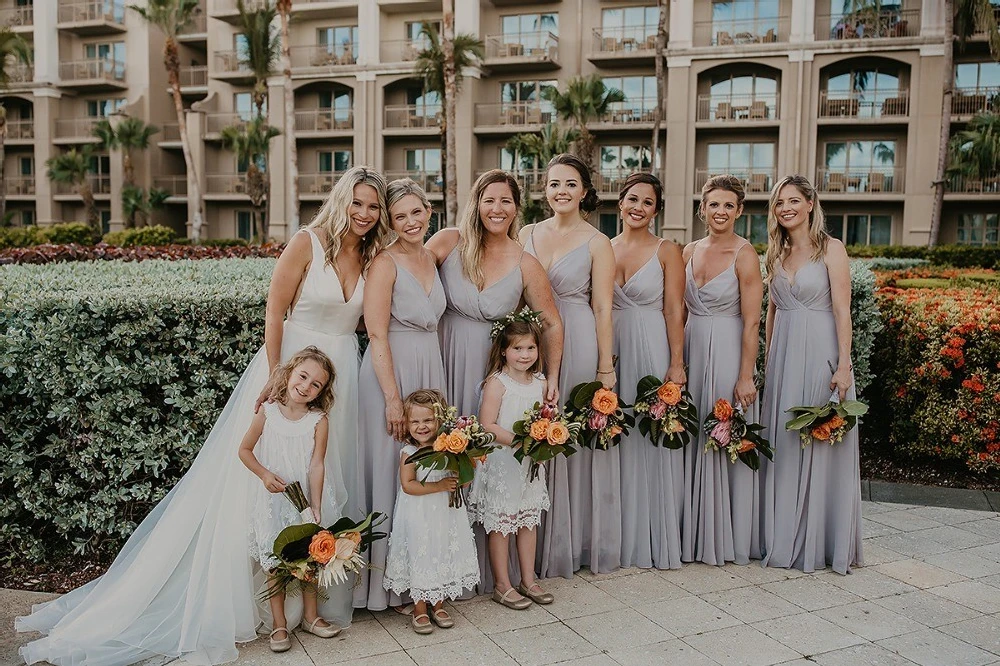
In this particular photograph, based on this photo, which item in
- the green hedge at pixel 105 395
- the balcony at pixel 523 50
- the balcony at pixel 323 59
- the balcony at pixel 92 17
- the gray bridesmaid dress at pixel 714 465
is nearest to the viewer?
the green hedge at pixel 105 395

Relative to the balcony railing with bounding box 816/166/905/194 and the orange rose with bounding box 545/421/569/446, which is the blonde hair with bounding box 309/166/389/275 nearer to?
the orange rose with bounding box 545/421/569/446

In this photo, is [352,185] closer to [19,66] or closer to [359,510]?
[359,510]

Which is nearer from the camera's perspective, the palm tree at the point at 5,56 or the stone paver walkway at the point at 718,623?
the stone paver walkway at the point at 718,623

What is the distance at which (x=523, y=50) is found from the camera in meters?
36.0

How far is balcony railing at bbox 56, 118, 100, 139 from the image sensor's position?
43.9 metres

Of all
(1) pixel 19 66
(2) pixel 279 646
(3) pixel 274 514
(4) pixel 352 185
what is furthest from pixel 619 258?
(1) pixel 19 66

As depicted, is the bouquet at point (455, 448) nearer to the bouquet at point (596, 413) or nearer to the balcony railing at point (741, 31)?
the bouquet at point (596, 413)

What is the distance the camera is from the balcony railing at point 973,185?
3189cm

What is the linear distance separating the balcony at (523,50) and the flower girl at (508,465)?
32.3m

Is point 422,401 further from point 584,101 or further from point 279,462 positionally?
point 584,101

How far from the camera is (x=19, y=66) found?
147ft

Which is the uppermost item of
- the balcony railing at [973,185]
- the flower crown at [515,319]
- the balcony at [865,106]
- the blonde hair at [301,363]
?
the balcony at [865,106]

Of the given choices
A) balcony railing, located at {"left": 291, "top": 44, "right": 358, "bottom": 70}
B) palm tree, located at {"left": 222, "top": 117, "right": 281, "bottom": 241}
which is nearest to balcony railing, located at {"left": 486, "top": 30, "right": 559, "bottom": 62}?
balcony railing, located at {"left": 291, "top": 44, "right": 358, "bottom": 70}

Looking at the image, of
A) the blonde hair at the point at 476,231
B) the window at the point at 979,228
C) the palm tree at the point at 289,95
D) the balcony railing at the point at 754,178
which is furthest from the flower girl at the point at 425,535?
the window at the point at 979,228
